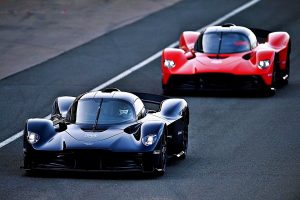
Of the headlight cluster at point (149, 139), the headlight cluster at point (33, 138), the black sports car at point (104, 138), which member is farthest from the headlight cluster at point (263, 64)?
the headlight cluster at point (33, 138)

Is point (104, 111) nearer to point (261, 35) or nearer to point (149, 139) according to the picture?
point (149, 139)

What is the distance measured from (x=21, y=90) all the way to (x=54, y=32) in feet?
26.6

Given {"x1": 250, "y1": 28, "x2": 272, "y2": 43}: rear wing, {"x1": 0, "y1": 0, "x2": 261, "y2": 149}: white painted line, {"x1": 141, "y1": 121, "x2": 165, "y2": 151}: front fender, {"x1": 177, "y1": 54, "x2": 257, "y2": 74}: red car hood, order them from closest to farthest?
1. {"x1": 141, "y1": 121, "x2": 165, "y2": 151}: front fender
2. {"x1": 0, "y1": 0, "x2": 261, "y2": 149}: white painted line
3. {"x1": 177, "y1": 54, "x2": 257, "y2": 74}: red car hood
4. {"x1": 250, "y1": 28, "x2": 272, "y2": 43}: rear wing

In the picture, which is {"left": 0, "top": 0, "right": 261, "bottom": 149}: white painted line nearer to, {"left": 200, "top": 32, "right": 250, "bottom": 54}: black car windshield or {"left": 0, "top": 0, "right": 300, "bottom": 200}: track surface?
{"left": 0, "top": 0, "right": 300, "bottom": 200}: track surface

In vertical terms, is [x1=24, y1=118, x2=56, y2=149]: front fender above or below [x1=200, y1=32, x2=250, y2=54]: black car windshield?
above

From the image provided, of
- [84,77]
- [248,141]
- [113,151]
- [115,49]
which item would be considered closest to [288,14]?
[115,49]

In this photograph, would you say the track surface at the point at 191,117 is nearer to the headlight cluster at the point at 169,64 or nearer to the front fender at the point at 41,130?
the front fender at the point at 41,130

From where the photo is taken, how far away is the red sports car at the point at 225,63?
1023 inches

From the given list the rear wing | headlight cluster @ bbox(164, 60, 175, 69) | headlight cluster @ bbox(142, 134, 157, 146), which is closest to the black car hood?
headlight cluster @ bbox(142, 134, 157, 146)

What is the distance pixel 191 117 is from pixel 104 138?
20.1ft

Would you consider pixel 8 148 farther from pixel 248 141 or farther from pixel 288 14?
pixel 288 14

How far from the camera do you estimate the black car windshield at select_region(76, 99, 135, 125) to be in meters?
18.2

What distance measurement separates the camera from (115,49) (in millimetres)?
32312

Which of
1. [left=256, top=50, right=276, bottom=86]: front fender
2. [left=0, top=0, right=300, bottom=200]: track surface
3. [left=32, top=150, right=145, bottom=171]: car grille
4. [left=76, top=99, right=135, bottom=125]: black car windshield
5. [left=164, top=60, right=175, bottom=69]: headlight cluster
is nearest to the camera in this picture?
[left=0, top=0, right=300, bottom=200]: track surface
